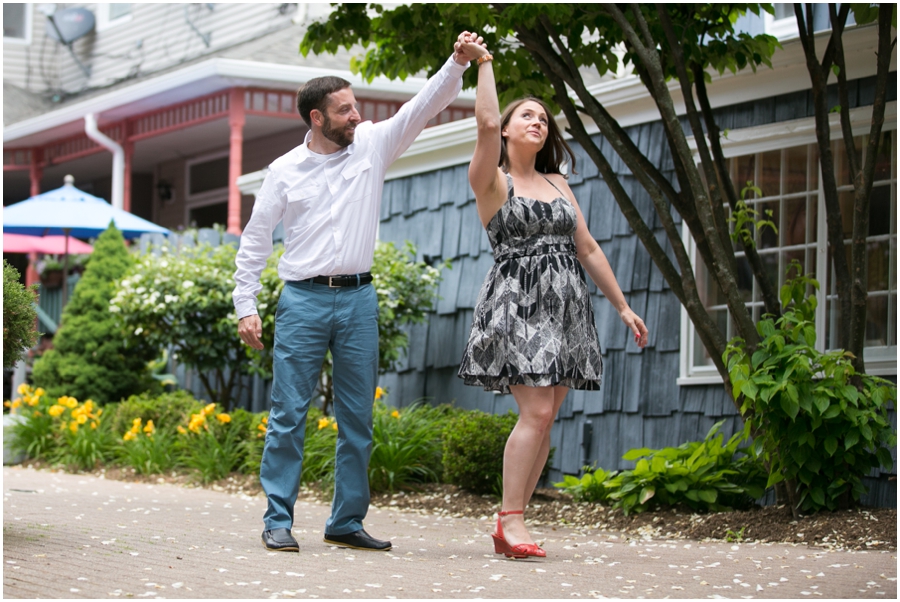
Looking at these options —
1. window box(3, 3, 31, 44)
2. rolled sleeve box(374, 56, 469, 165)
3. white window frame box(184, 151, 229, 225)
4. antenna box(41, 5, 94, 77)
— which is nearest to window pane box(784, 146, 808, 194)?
rolled sleeve box(374, 56, 469, 165)

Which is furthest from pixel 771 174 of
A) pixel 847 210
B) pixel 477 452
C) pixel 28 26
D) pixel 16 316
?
pixel 28 26

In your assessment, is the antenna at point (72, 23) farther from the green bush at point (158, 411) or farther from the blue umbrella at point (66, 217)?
the green bush at point (158, 411)

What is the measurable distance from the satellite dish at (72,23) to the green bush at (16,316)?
13.5 m

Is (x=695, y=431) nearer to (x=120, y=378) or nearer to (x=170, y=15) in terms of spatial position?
(x=120, y=378)

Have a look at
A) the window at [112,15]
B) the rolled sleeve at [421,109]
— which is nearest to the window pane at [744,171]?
the rolled sleeve at [421,109]

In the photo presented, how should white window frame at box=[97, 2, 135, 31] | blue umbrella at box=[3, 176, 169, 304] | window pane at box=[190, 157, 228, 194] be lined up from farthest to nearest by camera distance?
white window frame at box=[97, 2, 135, 31] < window pane at box=[190, 157, 228, 194] < blue umbrella at box=[3, 176, 169, 304]

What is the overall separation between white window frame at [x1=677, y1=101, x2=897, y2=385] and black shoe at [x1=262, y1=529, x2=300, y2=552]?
320 cm

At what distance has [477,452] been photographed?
630cm

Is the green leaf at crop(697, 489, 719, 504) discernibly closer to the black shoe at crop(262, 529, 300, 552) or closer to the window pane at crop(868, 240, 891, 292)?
the window pane at crop(868, 240, 891, 292)

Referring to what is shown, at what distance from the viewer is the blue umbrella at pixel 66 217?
414 inches

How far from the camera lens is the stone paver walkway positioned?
3166mm

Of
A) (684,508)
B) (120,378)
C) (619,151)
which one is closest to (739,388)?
(684,508)

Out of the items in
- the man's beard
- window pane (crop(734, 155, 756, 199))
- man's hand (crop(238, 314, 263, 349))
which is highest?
window pane (crop(734, 155, 756, 199))

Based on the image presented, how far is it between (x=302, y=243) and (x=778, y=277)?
3.34 meters
